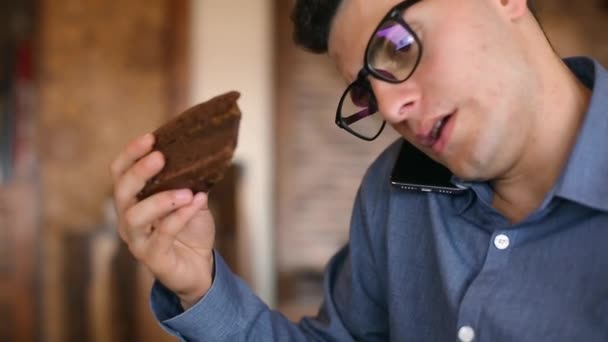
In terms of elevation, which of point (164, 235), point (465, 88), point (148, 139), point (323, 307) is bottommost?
point (323, 307)

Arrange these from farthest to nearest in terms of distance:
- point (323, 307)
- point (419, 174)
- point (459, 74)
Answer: point (323, 307) → point (419, 174) → point (459, 74)

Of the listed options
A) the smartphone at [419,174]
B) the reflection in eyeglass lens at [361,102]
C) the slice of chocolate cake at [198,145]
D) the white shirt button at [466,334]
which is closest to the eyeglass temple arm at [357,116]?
the reflection in eyeglass lens at [361,102]

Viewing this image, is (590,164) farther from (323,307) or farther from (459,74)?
(323,307)

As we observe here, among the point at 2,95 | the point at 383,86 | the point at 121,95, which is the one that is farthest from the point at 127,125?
the point at 383,86

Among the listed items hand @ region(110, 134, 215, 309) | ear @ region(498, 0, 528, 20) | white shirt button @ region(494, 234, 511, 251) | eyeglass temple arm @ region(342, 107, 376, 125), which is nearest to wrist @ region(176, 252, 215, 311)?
hand @ region(110, 134, 215, 309)

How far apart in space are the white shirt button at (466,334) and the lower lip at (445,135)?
0.73 ft

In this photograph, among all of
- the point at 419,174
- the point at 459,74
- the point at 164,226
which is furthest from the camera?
the point at 419,174

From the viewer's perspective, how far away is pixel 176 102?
3.00 meters

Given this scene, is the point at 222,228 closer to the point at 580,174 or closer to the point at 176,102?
the point at 176,102

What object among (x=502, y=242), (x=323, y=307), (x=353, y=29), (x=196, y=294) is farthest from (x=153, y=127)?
(x=502, y=242)

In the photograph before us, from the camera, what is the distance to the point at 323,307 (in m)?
1.22

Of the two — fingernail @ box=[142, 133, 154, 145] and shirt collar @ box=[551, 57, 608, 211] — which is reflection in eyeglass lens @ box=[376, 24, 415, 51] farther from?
fingernail @ box=[142, 133, 154, 145]

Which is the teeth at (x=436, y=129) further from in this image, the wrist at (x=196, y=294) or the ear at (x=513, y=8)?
the wrist at (x=196, y=294)

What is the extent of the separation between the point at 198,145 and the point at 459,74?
0.34 m
